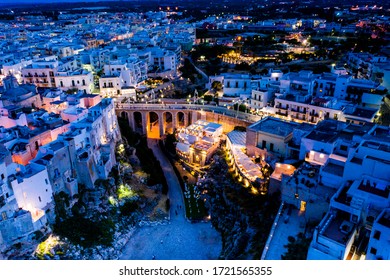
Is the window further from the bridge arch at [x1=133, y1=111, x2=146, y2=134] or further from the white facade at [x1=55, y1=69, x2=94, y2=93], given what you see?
the white facade at [x1=55, y1=69, x2=94, y2=93]

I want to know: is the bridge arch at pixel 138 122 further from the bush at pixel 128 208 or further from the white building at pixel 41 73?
the bush at pixel 128 208

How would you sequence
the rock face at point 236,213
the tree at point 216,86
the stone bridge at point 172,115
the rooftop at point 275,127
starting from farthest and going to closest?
1. the tree at point 216,86
2. the stone bridge at point 172,115
3. the rooftop at point 275,127
4. the rock face at point 236,213

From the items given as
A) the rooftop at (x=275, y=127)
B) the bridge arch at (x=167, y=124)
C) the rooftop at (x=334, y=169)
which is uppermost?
the rooftop at (x=334, y=169)

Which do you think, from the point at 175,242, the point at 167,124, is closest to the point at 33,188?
the point at 175,242

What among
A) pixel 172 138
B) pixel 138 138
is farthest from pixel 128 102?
pixel 172 138

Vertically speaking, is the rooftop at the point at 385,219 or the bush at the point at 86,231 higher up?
the rooftop at the point at 385,219

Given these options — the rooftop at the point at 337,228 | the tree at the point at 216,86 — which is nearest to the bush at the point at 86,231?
the rooftop at the point at 337,228
